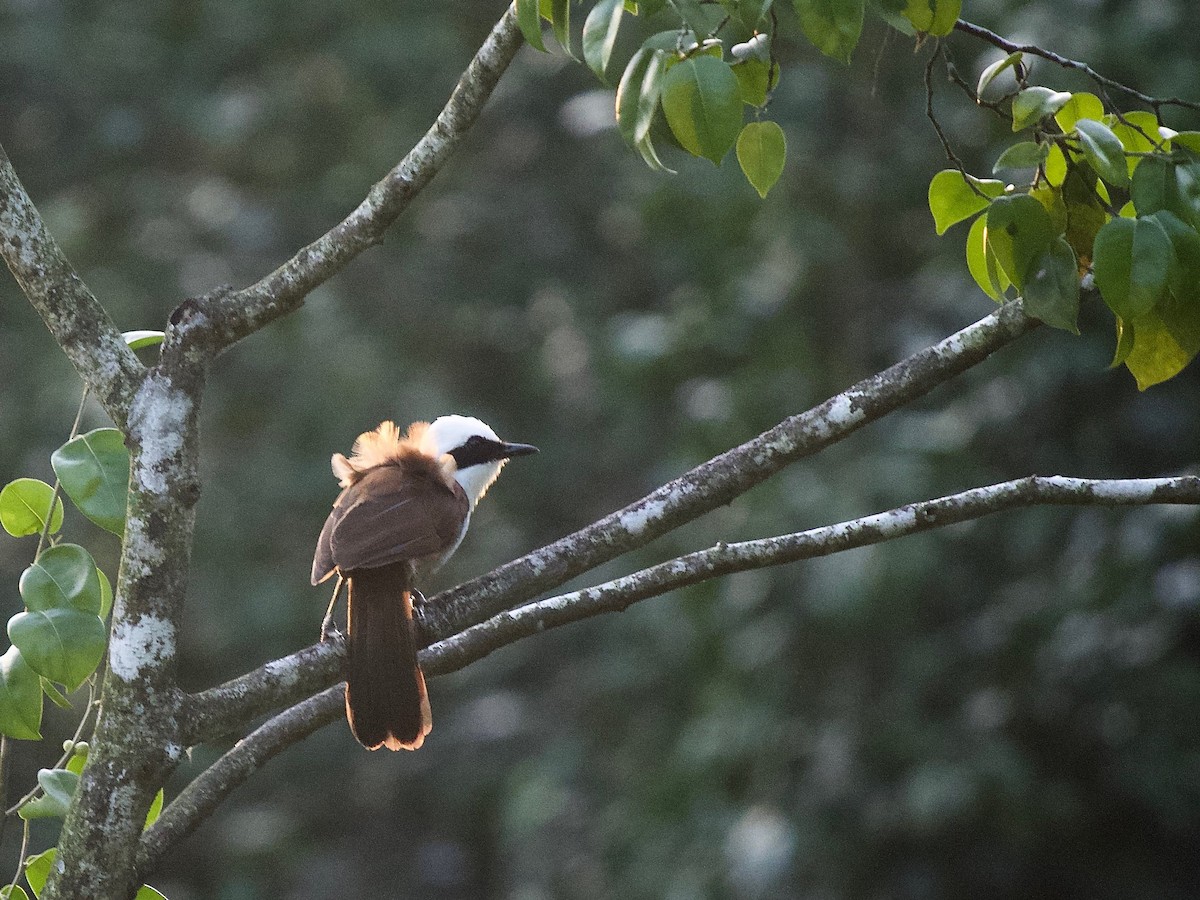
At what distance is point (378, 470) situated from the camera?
3.70m

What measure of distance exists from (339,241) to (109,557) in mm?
5543

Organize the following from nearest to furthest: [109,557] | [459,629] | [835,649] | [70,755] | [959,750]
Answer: [70,755]
[459,629]
[959,750]
[835,649]
[109,557]

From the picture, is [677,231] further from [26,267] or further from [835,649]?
[26,267]

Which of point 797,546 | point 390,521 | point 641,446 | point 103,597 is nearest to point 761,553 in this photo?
point 797,546

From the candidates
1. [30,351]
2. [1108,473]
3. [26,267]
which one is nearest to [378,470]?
[26,267]

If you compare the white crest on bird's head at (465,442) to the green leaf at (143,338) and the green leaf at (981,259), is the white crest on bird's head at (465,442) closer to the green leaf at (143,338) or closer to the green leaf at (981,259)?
the green leaf at (143,338)

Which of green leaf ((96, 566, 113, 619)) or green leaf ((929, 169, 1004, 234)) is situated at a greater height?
green leaf ((929, 169, 1004, 234))

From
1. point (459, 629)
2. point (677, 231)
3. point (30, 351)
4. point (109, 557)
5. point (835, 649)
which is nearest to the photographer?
point (459, 629)

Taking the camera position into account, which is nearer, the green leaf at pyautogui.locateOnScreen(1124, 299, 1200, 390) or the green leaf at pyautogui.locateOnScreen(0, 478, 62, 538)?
the green leaf at pyautogui.locateOnScreen(1124, 299, 1200, 390)

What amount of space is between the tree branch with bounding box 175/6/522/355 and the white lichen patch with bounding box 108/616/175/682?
0.45 meters

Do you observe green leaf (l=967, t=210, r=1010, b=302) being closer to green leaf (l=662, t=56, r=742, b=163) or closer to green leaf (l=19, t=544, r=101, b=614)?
green leaf (l=662, t=56, r=742, b=163)

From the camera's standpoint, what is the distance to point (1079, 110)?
2.03 m

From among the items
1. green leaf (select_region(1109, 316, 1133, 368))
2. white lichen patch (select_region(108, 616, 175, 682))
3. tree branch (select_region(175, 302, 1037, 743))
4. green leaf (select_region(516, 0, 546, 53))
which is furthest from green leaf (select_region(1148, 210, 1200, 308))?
white lichen patch (select_region(108, 616, 175, 682))

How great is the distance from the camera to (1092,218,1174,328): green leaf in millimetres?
1768
